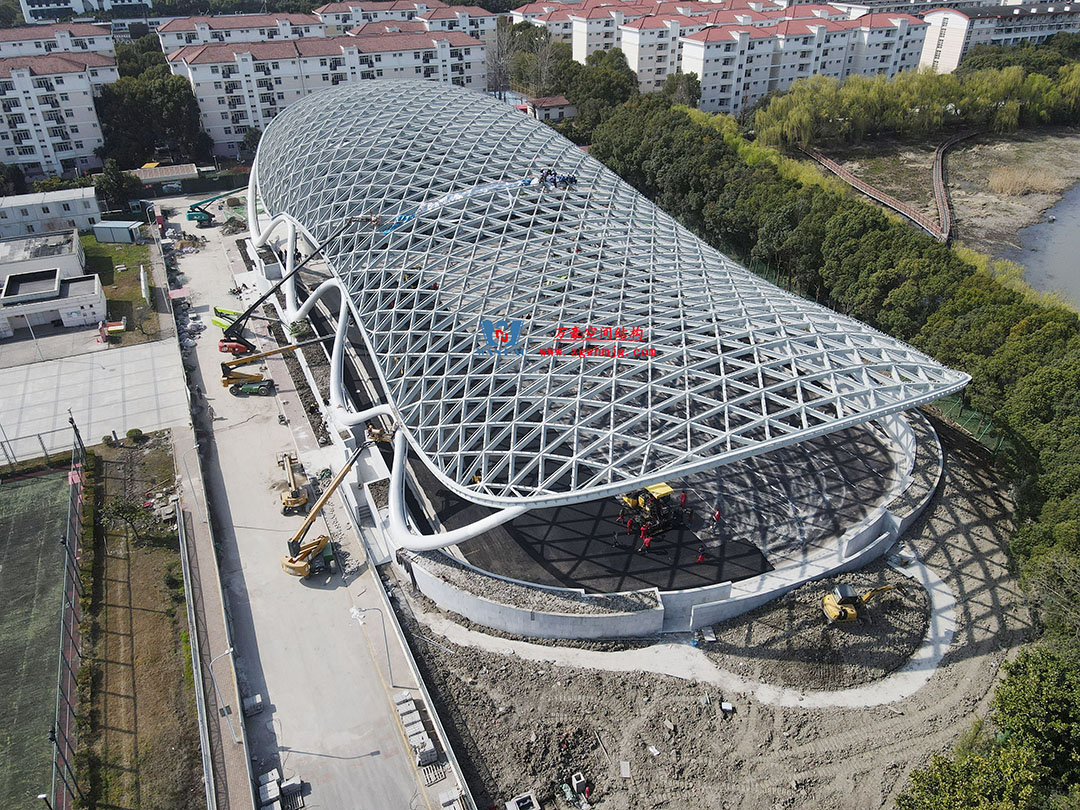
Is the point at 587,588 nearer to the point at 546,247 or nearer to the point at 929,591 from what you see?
the point at 929,591

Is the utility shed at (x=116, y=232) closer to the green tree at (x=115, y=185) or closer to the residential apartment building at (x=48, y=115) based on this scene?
the green tree at (x=115, y=185)

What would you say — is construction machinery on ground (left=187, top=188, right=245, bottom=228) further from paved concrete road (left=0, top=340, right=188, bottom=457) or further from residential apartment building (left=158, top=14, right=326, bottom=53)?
residential apartment building (left=158, top=14, right=326, bottom=53)

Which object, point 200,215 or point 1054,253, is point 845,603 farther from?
point 200,215

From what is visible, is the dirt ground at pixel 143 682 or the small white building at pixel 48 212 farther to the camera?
the small white building at pixel 48 212

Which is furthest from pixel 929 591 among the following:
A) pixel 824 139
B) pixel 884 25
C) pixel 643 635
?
pixel 884 25

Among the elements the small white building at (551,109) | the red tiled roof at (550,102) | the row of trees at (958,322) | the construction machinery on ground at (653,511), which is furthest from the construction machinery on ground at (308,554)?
the red tiled roof at (550,102)
